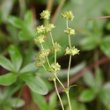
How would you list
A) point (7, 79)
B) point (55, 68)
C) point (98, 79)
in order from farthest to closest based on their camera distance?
point (98, 79), point (7, 79), point (55, 68)

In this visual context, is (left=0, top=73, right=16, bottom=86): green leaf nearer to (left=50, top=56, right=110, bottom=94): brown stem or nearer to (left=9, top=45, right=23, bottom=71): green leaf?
(left=9, top=45, right=23, bottom=71): green leaf

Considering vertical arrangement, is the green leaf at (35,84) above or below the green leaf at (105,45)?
below

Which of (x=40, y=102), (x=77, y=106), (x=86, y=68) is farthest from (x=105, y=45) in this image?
(x=40, y=102)

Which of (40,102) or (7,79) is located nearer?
(7,79)

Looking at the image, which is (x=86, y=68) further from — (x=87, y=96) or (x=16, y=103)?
(x=16, y=103)

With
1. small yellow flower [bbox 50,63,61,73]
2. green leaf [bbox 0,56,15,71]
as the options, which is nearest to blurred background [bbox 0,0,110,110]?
green leaf [bbox 0,56,15,71]

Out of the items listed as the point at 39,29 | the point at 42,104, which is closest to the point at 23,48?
the point at 42,104

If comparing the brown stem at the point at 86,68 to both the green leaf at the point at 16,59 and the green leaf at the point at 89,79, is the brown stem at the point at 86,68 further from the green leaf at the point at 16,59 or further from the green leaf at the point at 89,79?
the green leaf at the point at 16,59

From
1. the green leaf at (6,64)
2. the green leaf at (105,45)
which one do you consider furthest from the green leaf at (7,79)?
the green leaf at (105,45)
